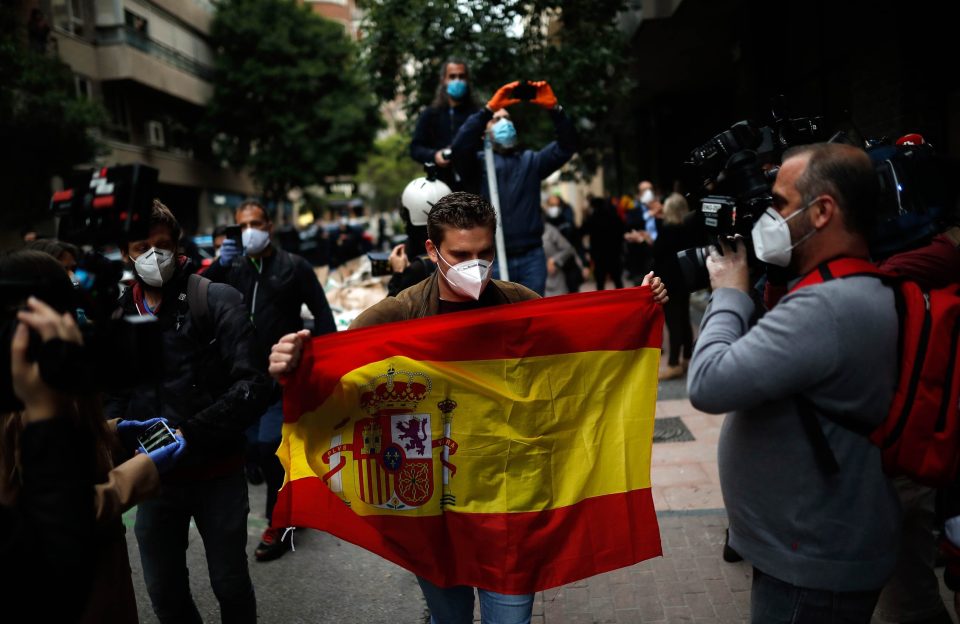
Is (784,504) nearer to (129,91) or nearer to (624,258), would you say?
(624,258)

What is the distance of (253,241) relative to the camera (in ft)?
17.4

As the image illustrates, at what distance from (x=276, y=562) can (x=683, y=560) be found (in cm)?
242

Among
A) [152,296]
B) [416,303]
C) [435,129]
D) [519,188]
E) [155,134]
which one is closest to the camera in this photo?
[416,303]

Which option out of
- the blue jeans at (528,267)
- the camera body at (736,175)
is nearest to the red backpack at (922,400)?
the camera body at (736,175)

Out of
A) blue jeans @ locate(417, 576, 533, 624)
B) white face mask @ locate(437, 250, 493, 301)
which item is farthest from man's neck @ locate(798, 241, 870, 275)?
blue jeans @ locate(417, 576, 533, 624)

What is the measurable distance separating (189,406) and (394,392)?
93 cm

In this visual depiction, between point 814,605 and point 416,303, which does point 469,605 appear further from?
point 814,605

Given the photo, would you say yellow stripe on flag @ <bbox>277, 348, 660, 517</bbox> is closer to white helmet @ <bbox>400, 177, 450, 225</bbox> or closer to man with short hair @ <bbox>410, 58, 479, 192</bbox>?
white helmet @ <bbox>400, 177, 450, 225</bbox>

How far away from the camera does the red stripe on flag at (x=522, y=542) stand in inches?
107

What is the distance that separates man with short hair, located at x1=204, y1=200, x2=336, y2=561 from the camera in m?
5.16

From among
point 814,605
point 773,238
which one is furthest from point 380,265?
point 814,605

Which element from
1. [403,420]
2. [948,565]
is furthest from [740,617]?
[403,420]

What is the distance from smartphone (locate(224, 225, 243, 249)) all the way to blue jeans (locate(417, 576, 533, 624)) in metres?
3.09

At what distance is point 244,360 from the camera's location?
10.2 ft
